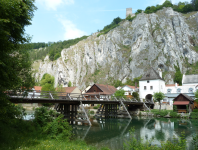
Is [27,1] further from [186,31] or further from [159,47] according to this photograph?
[186,31]

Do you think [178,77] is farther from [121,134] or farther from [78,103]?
[121,134]

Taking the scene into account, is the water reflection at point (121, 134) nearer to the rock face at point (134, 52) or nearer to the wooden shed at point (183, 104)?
the wooden shed at point (183, 104)

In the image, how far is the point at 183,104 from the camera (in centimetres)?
4241

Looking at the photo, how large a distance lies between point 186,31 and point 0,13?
129095 millimetres

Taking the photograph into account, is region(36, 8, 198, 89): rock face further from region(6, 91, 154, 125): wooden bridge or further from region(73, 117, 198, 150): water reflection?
region(73, 117, 198, 150): water reflection

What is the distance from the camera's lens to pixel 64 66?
429 ft

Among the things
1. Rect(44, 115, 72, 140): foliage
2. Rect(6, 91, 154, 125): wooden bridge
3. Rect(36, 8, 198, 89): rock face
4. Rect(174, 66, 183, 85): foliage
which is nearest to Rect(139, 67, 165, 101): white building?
Rect(6, 91, 154, 125): wooden bridge

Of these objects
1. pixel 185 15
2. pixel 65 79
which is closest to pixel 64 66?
pixel 65 79

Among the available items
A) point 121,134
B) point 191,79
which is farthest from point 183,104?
point 191,79

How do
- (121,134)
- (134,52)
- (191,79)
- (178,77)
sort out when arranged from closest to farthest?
(121,134)
(191,79)
(178,77)
(134,52)

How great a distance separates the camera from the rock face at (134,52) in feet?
344

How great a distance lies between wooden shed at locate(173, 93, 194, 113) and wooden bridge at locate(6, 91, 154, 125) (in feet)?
26.1

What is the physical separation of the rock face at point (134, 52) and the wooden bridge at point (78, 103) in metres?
57.9

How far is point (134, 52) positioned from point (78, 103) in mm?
91126
